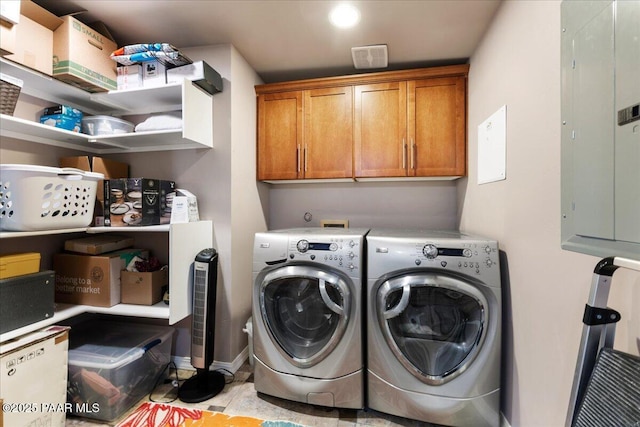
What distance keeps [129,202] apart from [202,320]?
92cm

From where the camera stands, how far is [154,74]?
71.9 inches

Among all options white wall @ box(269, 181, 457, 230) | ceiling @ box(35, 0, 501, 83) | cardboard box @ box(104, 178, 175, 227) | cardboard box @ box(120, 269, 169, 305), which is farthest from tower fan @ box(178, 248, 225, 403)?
ceiling @ box(35, 0, 501, 83)

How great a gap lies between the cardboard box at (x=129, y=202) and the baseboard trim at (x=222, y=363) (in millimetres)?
1120

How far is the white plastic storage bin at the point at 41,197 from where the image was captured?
1325 mm

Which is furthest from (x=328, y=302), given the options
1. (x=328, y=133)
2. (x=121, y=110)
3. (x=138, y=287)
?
(x=121, y=110)

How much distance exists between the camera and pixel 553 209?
108 centimetres

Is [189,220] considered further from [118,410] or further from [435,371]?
[435,371]

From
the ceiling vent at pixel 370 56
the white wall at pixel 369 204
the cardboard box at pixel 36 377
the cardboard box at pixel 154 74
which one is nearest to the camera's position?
the cardboard box at pixel 36 377

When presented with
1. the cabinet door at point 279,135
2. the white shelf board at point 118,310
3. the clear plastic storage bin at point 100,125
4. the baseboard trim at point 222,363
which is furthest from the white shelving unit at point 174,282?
the cabinet door at point 279,135

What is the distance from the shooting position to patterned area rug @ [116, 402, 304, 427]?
1.52 m

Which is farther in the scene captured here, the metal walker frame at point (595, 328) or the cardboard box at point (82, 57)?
the cardboard box at point (82, 57)

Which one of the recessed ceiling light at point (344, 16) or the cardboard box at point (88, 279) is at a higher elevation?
the recessed ceiling light at point (344, 16)

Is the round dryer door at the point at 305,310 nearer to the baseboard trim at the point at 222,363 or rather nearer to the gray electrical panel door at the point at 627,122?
the baseboard trim at the point at 222,363

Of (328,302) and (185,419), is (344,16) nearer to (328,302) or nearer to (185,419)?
(328,302)
